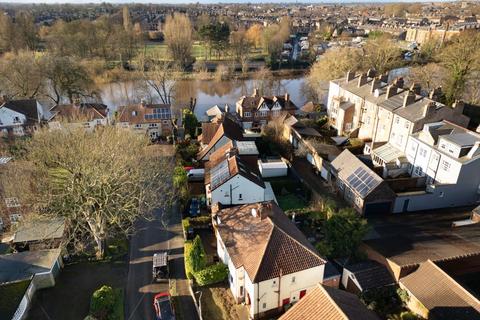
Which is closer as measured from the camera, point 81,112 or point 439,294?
point 439,294

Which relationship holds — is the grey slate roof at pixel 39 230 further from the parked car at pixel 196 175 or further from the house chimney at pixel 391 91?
the house chimney at pixel 391 91

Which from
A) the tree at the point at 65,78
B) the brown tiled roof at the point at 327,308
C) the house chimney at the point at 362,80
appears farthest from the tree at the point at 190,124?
the brown tiled roof at the point at 327,308

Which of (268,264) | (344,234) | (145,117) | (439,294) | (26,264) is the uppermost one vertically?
(268,264)

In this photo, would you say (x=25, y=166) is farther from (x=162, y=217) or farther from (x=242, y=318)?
(x=242, y=318)

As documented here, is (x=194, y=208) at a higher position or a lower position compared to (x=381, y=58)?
lower

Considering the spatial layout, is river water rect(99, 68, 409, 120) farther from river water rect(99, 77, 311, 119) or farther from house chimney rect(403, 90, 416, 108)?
house chimney rect(403, 90, 416, 108)

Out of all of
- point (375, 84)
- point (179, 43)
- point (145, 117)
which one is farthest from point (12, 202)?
point (179, 43)

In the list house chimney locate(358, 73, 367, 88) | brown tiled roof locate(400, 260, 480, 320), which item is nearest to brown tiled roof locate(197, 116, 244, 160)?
house chimney locate(358, 73, 367, 88)

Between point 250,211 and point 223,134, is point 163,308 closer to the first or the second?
point 250,211
